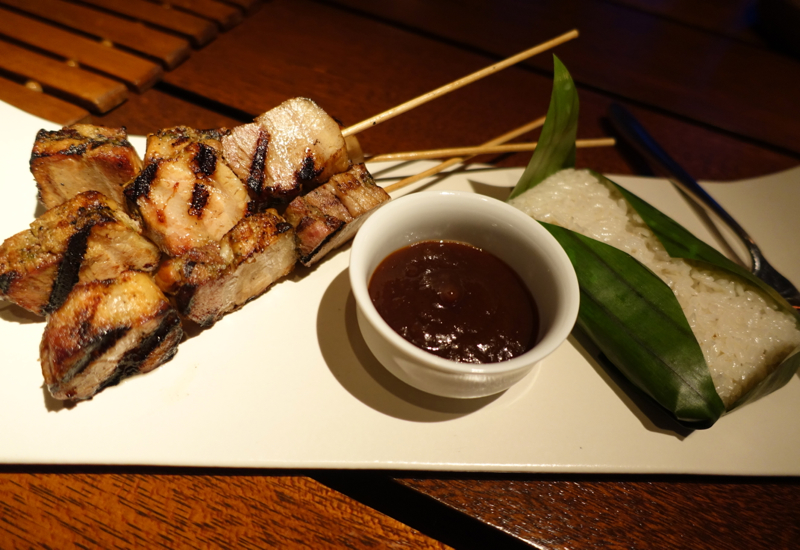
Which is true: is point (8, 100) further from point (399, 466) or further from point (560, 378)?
point (560, 378)

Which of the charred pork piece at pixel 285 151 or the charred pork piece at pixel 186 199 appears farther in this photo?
the charred pork piece at pixel 285 151

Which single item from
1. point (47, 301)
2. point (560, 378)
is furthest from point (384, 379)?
point (47, 301)

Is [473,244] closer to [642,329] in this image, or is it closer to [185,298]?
[642,329]

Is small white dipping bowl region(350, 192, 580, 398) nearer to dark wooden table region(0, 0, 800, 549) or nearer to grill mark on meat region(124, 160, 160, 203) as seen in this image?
dark wooden table region(0, 0, 800, 549)

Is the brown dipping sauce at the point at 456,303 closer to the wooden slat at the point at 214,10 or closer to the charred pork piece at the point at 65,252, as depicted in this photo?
the charred pork piece at the point at 65,252

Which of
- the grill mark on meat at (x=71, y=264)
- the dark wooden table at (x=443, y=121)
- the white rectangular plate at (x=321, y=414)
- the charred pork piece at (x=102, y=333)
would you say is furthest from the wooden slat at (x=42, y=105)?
the charred pork piece at (x=102, y=333)

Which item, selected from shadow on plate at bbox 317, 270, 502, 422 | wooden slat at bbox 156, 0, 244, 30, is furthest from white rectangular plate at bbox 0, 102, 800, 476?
wooden slat at bbox 156, 0, 244, 30
